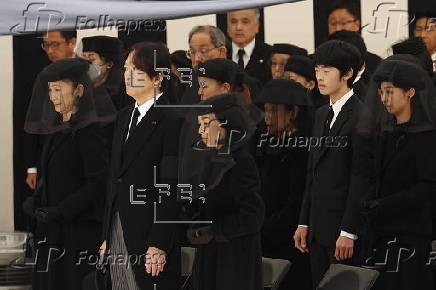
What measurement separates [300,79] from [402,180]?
83cm

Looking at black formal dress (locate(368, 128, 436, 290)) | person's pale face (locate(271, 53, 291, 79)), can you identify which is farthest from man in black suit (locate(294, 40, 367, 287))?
person's pale face (locate(271, 53, 291, 79))

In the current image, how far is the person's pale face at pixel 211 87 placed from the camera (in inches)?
189

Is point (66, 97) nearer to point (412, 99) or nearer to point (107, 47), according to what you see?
point (107, 47)

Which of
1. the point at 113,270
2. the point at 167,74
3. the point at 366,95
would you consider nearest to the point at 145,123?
the point at 167,74

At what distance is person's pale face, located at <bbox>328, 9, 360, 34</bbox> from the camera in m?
5.15

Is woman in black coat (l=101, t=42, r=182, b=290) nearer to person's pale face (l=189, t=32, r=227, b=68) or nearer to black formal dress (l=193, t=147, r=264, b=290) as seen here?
black formal dress (l=193, t=147, r=264, b=290)

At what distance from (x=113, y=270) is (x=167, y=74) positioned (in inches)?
34.6

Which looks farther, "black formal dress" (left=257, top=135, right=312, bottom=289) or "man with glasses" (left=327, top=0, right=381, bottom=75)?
"man with glasses" (left=327, top=0, right=381, bottom=75)

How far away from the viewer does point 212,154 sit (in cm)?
462

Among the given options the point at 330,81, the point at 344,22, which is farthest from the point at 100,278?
the point at 344,22

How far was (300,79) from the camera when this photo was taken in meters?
5.02

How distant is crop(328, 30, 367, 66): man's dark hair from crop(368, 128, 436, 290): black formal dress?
1.76ft

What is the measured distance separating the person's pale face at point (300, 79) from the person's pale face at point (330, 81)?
0.35 meters

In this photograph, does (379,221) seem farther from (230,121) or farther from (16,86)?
(16,86)
